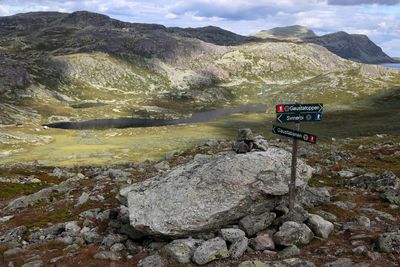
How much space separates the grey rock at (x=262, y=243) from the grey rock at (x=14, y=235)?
17.9 metres

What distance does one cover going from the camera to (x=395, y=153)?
57.6 meters

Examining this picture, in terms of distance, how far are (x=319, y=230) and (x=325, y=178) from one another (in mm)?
19648

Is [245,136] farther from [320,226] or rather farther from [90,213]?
[90,213]

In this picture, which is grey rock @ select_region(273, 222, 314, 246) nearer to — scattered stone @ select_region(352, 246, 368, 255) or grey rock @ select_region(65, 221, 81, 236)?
scattered stone @ select_region(352, 246, 368, 255)

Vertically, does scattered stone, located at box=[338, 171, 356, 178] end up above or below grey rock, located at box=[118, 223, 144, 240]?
below

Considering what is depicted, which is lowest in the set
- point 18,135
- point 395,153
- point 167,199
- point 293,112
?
point 18,135

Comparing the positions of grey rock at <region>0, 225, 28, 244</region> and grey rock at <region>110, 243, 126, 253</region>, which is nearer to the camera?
grey rock at <region>110, 243, 126, 253</region>

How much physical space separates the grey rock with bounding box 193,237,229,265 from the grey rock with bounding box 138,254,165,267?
6.21 feet

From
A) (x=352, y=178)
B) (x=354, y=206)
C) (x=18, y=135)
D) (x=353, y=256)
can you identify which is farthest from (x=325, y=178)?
(x=18, y=135)

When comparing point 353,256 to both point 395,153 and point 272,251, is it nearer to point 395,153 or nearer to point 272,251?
point 272,251

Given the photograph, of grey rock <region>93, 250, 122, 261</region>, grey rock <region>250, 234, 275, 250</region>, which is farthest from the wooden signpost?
grey rock <region>93, 250, 122, 261</region>

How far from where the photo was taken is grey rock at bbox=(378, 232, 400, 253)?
20656 millimetres

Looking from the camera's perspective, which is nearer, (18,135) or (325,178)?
(325,178)

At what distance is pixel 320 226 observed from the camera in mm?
23453
